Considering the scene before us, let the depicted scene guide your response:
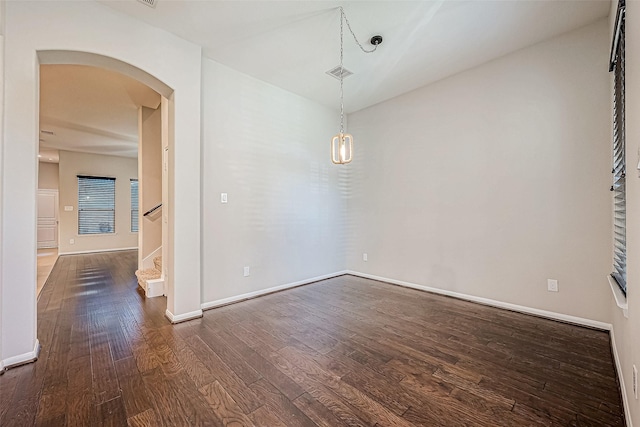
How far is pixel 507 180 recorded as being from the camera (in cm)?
307

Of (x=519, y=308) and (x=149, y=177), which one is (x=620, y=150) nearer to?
(x=519, y=308)

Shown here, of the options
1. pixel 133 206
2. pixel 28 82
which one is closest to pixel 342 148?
pixel 28 82

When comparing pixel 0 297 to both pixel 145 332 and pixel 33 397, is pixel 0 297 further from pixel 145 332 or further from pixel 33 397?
pixel 145 332

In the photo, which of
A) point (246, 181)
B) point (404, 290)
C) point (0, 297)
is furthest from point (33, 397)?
point (404, 290)

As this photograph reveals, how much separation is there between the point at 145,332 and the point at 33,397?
2.95 ft

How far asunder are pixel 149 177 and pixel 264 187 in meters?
2.36

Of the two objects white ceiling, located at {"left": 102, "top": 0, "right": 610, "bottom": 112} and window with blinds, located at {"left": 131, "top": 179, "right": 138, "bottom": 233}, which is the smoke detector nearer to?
white ceiling, located at {"left": 102, "top": 0, "right": 610, "bottom": 112}

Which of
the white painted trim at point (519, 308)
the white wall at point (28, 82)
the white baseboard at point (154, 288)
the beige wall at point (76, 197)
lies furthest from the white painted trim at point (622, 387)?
the beige wall at point (76, 197)

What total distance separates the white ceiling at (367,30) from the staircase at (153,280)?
289 centimetres

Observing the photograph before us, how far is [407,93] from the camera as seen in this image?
398 centimetres

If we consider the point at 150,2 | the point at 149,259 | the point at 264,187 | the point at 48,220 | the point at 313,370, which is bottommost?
the point at 313,370

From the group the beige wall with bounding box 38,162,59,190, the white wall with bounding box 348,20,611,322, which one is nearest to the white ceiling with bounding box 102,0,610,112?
the white wall with bounding box 348,20,611,322

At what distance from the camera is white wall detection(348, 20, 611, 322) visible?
2.59 metres

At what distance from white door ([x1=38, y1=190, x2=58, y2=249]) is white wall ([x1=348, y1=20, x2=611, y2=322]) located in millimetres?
10689
